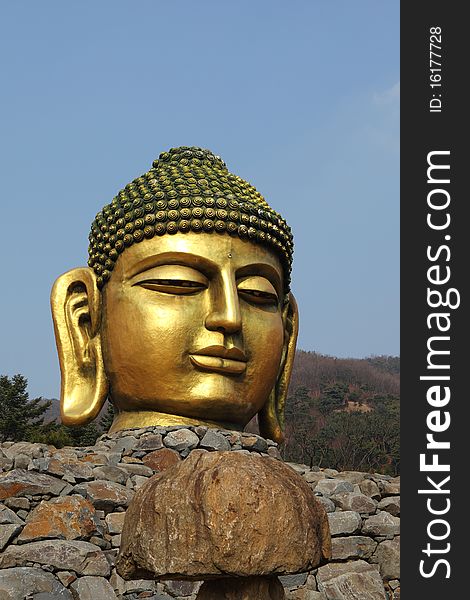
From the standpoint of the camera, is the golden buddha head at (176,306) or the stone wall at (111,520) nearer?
the stone wall at (111,520)

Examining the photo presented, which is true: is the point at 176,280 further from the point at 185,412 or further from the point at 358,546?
the point at 358,546

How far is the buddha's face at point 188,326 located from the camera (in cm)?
748

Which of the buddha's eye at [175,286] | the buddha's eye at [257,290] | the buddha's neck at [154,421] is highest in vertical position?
the buddha's eye at [257,290]

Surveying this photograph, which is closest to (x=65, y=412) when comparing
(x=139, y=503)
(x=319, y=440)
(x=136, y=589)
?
(x=136, y=589)

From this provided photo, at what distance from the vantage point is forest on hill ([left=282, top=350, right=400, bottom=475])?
25.3 m

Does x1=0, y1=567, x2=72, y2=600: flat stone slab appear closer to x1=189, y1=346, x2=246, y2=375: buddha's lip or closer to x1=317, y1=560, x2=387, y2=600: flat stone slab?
x1=317, y1=560, x2=387, y2=600: flat stone slab

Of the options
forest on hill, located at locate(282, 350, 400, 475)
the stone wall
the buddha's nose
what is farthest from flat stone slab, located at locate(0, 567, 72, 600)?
forest on hill, located at locate(282, 350, 400, 475)

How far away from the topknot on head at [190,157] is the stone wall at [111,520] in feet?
9.42

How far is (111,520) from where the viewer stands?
19.6ft

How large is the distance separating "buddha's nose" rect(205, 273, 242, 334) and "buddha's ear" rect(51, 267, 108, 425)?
1.35m

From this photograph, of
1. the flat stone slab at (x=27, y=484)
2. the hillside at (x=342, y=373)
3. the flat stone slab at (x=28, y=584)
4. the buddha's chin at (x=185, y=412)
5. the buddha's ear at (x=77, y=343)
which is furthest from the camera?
the hillside at (x=342, y=373)

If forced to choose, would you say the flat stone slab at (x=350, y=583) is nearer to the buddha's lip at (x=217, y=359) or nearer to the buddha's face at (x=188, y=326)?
the buddha's face at (x=188, y=326)

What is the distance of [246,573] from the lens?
11.1ft

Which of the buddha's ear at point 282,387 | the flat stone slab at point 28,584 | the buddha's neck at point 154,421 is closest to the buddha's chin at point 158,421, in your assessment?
the buddha's neck at point 154,421
